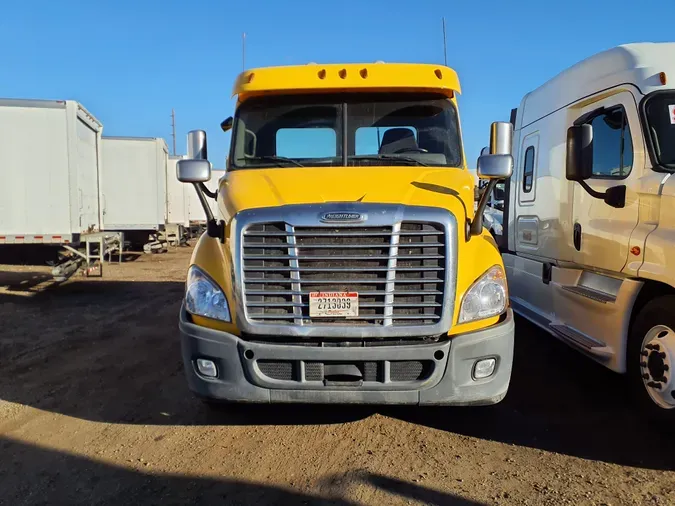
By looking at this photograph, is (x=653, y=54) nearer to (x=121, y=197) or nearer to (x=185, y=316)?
(x=185, y=316)

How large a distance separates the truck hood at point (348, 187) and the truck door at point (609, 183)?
4.46 feet

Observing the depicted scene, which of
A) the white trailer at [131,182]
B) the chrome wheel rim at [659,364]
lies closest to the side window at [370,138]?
Result: the chrome wheel rim at [659,364]

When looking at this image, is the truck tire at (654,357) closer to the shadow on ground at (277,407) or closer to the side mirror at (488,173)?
the shadow on ground at (277,407)

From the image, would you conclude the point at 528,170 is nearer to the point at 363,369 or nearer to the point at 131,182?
the point at 363,369

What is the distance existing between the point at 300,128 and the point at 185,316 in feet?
6.63

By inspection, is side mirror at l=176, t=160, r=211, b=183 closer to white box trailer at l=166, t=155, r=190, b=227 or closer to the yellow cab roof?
the yellow cab roof

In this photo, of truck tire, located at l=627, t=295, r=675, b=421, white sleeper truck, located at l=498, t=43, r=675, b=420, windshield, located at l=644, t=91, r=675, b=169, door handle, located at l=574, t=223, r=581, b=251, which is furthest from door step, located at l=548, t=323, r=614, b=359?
windshield, located at l=644, t=91, r=675, b=169

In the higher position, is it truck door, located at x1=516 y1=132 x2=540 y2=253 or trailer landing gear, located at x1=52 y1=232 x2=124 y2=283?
truck door, located at x1=516 y1=132 x2=540 y2=253

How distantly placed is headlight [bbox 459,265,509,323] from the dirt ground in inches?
40.8

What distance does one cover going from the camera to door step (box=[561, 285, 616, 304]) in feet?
15.7

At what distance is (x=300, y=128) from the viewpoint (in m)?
4.86

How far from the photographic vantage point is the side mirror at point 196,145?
15.8 feet

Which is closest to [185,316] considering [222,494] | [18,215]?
[222,494]

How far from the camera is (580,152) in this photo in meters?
4.57
